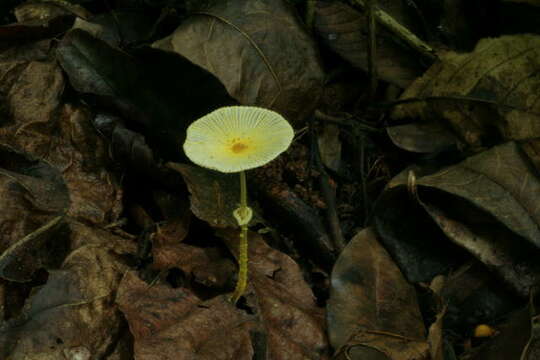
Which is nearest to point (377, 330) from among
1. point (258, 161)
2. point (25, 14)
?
point (258, 161)

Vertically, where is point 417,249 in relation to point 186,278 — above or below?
above

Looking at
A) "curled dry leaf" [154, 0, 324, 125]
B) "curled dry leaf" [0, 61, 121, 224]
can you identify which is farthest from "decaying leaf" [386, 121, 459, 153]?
"curled dry leaf" [0, 61, 121, 224]

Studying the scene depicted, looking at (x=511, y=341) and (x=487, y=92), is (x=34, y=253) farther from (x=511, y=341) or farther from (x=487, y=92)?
(x=487, y=92)

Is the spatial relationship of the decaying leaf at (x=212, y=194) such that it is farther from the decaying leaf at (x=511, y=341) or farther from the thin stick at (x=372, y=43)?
the decaying leaf at (x=511, y=341)

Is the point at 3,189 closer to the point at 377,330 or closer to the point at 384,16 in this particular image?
the point at 377,330

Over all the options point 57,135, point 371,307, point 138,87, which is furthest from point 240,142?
point 57,135

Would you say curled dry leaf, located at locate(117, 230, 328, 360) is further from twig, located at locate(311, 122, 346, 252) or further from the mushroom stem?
twig, located at locate(311, 122, 346, 252)

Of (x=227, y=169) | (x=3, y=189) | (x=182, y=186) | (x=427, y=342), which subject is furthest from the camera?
(x=182, y=186)
